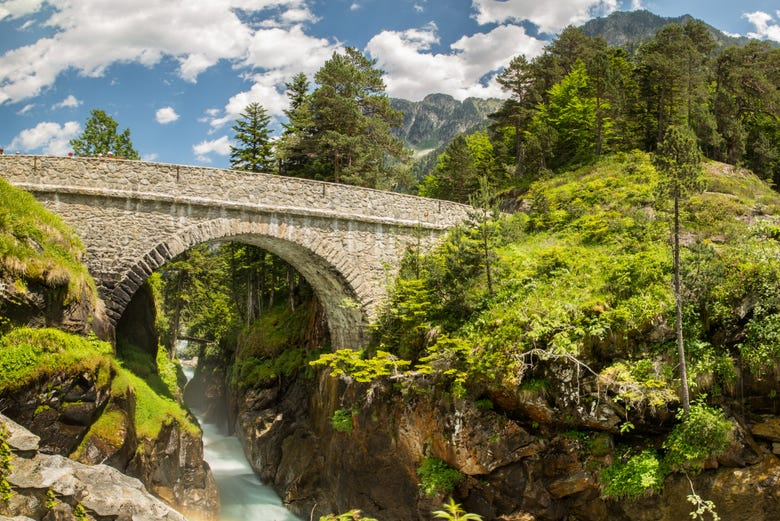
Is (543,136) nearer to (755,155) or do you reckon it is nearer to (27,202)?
(755,155)

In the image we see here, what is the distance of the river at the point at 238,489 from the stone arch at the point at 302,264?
598 centimetres

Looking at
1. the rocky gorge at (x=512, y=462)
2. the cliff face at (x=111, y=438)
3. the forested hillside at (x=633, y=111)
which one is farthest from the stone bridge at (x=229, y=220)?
the forested hillside at (x=633, y=111)

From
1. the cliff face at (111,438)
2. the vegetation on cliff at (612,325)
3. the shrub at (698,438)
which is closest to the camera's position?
the shrub at (698,438)

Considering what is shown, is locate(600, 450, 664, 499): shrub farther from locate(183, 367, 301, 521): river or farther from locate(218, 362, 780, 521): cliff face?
locate(183, 367, 301, 521): river

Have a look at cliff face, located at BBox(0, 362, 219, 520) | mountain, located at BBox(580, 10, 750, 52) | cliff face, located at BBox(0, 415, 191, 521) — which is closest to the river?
cliff face, located at BBox(0, 362, 219, 520)

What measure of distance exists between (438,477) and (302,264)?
8697 mm

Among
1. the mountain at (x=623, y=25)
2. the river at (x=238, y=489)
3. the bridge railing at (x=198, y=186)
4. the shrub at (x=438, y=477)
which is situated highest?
the mountain at (x=623, y=25)

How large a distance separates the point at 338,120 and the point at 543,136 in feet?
33.6

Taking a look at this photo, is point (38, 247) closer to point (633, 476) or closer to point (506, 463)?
point (506, 463)

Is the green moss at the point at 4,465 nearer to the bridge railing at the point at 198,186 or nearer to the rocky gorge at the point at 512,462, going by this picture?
the rocky gorge at the point at 512,462

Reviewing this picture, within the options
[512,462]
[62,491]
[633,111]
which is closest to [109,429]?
[62,491]

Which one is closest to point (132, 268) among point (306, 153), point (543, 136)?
point (306, 153)

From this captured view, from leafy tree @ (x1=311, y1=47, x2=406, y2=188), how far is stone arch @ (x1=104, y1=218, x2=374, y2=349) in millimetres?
6820

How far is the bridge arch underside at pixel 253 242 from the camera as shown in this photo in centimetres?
1409
